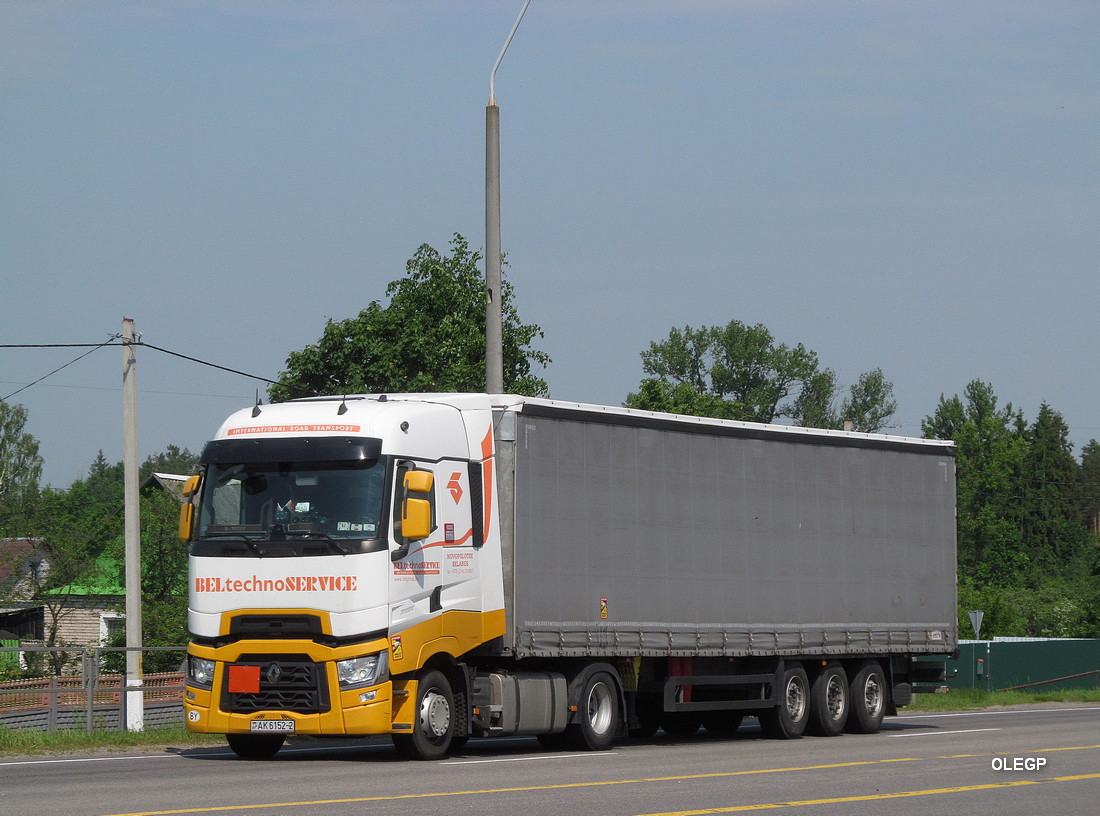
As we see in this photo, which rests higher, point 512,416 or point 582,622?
point 512,416

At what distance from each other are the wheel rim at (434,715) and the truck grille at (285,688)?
1095 mm

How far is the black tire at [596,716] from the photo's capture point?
59.3ft

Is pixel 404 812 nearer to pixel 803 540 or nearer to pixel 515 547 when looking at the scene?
pixel 515 547

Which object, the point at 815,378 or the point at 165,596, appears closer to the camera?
the point at 165,596

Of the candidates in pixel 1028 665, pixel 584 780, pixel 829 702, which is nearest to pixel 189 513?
pixel 584 780

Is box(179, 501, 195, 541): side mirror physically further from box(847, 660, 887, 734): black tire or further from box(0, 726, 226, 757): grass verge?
box(847, 660, 887, 734): black tire

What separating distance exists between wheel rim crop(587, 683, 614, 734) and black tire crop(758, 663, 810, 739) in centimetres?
326

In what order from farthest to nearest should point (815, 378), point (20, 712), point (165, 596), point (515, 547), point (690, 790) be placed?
point (815, 378), point (165, 596), point (20, 712), point (515, 547), point (690, 790)

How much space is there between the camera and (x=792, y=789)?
13266mm

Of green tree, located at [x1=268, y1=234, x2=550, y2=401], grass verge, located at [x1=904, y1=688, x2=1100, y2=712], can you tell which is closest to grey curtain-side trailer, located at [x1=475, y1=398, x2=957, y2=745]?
grass verge, located at [x1=904, y1=688, x2=1100, y2=712]

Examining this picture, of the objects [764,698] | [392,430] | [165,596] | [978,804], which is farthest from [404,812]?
[165,596]

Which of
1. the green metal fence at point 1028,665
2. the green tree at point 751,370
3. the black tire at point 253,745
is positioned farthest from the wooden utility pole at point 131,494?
the green tree at point 751,370

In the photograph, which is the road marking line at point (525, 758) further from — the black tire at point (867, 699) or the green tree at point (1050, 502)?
the green tree at point (1050, 502)

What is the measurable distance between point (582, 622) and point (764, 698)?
12.8 feet
